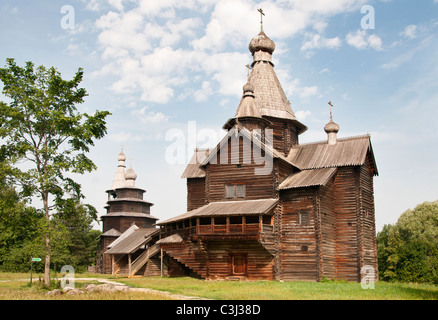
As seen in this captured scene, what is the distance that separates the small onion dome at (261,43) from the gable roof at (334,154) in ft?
31.8

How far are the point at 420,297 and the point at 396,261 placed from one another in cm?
3012

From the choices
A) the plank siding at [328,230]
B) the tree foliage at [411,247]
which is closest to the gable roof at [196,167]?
the plank siding at [328,230]

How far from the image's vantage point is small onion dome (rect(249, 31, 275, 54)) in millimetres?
40625

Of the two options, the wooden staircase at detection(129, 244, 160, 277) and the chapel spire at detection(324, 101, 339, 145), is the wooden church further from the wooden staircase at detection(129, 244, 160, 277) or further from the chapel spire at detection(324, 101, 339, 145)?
the wooden staircase at detection(129, 244, 160, 277)

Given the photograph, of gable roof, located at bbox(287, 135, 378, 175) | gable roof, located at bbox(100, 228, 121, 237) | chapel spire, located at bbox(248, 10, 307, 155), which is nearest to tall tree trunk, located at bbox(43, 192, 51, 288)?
chapel spire, located at bbox(248, 10, 307, 155)

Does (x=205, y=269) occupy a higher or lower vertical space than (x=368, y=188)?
lower

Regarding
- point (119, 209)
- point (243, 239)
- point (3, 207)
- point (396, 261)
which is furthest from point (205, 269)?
point (119, 209)

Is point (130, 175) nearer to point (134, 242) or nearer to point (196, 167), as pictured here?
point (134, 242)

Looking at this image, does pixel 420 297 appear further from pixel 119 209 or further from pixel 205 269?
pixel 119 209

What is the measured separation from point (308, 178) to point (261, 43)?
14194mm

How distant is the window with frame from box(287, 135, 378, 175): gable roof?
198 inches

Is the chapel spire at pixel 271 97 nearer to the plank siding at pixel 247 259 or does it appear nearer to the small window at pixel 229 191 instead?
the small window at pixel 229 191

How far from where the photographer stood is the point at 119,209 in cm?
6103

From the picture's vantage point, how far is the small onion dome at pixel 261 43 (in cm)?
4062
